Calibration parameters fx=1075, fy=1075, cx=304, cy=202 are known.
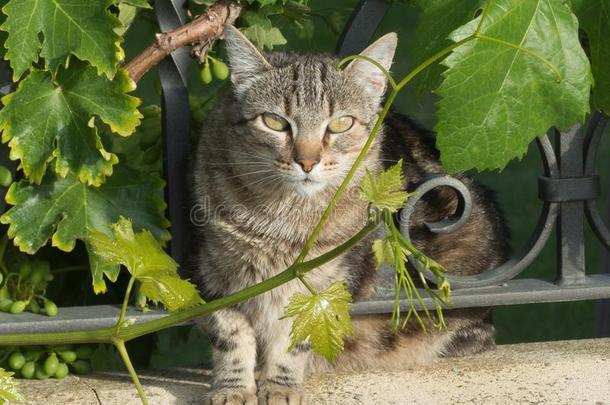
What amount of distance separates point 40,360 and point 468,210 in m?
1.00

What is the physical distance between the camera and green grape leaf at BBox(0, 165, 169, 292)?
215cm

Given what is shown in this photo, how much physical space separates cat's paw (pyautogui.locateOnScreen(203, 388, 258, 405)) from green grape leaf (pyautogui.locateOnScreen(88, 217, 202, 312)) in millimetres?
551

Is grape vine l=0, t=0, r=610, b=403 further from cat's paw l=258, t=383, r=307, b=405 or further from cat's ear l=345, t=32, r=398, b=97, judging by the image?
cat's paw l=258, t=383, r=307, b=405

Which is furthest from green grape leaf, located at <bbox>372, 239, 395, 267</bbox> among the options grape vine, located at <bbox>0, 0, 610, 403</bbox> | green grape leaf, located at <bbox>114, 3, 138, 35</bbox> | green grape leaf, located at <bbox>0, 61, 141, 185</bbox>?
green grape leaf, located at <bbox>114, 3, 138, 35</bbox>

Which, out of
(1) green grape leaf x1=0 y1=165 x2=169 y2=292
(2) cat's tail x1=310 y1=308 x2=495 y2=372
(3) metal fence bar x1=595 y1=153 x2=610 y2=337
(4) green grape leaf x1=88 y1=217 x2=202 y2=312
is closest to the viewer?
(4) green grape leaf x1=88 y1=217 x2=202 y2=312

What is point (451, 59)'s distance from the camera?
1939mm

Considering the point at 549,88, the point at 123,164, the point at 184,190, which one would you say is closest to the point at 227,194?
the point at 184,190

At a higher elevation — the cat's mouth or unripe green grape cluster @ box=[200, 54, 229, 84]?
unripe green grape cluster @ box=[200, 54, 229, 84]

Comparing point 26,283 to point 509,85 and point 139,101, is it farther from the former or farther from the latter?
point 509,85

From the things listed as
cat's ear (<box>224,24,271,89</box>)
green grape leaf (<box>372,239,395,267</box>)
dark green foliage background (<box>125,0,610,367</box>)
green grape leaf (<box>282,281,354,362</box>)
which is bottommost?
dark green foliage background (<box>125,0,610,367</box>)

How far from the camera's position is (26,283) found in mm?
2373

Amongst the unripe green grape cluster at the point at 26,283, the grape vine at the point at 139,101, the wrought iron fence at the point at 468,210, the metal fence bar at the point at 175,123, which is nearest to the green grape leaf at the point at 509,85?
the grape vine at the point at 139,101

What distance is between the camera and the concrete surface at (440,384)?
7.28 ft

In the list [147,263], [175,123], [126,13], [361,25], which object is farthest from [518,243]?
[147,263]
